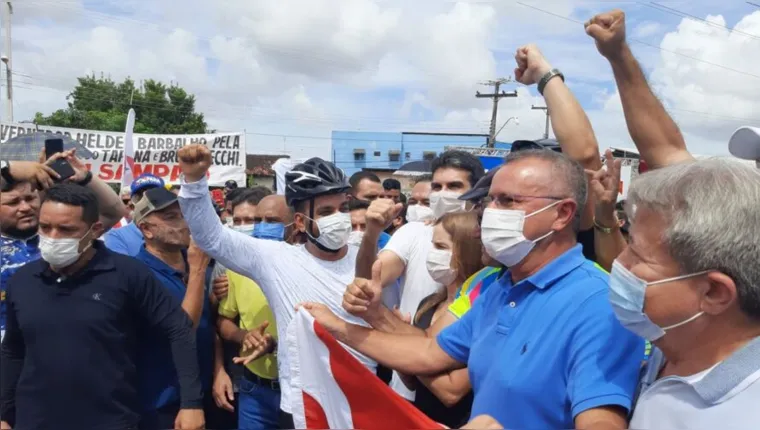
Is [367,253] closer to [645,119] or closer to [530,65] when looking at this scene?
[530,65]

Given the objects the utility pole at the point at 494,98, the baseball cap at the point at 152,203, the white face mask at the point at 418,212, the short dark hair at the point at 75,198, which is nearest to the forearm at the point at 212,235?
the short dark hair at the point at 75,198

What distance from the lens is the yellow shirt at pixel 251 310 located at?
3.58m

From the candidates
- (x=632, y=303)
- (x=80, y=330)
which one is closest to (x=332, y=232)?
(x=80, y=330)

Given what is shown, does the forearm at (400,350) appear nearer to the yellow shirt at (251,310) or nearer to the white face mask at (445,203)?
the yellow shirt at (251,310)

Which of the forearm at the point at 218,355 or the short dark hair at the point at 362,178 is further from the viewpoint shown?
the short dark hair at the point at 362,178

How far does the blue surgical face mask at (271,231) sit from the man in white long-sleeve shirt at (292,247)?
1088 millimetres

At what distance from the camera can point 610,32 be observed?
7.72ft

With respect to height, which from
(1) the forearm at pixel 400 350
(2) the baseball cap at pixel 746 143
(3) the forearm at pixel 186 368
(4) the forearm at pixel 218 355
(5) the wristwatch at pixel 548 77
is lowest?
(4) the forearm at pixel 218 355

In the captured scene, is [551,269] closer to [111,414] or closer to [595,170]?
[595,170]

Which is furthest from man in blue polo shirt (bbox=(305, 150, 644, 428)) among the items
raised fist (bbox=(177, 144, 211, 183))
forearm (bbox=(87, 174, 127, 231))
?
forearm (bbox=(87, 174, 127, 231))

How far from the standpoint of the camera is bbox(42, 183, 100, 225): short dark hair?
3.08m

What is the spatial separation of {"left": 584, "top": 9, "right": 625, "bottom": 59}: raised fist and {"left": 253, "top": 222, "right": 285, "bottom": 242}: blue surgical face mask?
8.95 ft

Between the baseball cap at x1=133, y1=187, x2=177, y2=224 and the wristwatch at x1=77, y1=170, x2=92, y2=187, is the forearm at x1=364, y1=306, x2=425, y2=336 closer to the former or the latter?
the baseball cap at x1=133, y1=187, x2=177, y2=224

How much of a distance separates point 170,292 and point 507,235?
2.04 meters
